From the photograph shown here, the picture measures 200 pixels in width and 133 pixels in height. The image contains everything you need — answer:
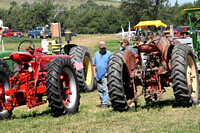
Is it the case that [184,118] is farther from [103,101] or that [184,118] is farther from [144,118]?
[103,101]

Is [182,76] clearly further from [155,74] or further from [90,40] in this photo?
[90,40]

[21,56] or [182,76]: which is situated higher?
[21,56]

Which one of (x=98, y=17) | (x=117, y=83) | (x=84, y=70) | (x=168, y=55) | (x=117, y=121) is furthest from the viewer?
(x=98, y=17)

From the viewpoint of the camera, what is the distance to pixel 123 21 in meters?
A: 76.9

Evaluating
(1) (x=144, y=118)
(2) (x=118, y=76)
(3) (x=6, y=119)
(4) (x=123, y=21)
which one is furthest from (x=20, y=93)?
(4) (x=123, y=21)

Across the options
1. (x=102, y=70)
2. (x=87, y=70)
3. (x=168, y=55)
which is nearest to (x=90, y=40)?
(x=87, y=70)

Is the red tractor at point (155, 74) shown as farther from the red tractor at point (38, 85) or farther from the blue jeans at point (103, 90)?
the red tractor at point (38, 85)

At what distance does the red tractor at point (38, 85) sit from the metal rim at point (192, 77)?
105 inches

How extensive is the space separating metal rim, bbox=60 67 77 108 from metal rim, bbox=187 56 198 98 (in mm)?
2715

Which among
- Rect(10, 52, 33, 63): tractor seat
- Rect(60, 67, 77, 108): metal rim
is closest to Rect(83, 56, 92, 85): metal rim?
Rect(60, 67, 77, 108): metal rim

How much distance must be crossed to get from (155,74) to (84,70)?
19.2ft

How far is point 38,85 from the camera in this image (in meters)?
9.14

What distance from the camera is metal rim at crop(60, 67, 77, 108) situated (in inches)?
369

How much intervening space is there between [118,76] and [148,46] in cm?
104
